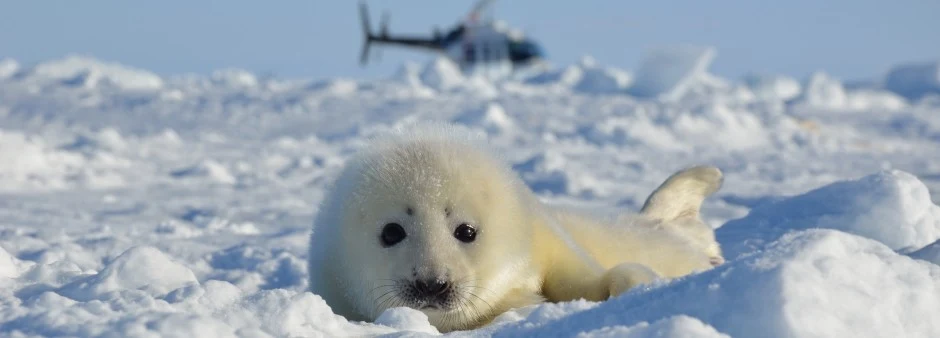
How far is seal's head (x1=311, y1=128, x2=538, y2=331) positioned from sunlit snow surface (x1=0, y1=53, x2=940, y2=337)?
5.7 inches

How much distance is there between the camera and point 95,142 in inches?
471

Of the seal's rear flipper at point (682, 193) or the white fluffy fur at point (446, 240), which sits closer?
the white fluffy fur at point (446, 240)

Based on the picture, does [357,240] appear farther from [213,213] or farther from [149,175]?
[149,175]

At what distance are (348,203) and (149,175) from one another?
324 inches

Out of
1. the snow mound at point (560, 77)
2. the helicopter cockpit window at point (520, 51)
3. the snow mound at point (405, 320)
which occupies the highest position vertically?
the helicopter cockpit window at point (520, 51)

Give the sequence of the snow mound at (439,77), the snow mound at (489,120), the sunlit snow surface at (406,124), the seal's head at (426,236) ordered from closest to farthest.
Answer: the sunlit snow surface at (406,124) → the seal's head at (426,236) → the snow mound at (489,120) → the snow mound at (439,77)

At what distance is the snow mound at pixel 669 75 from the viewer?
22.3 meters

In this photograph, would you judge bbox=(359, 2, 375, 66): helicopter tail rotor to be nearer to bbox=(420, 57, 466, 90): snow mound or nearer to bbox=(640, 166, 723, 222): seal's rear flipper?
bbox=(420, 57, 466, 90): snow mound

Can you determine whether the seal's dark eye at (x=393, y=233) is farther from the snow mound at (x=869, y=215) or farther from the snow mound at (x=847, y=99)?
the snow mound at (x=847, y=99)

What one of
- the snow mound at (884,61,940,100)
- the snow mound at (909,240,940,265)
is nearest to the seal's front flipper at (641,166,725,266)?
the snow mound at (909,240,940,265)

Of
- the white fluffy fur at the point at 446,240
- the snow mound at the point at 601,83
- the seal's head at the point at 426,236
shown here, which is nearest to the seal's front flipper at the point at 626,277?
the white fluffy fur at the point at 446,240

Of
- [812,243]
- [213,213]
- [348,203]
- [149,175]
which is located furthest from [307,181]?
[812,243]

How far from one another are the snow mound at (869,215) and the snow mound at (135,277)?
68.3 inches

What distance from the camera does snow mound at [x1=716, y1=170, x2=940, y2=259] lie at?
3242 millimetres
